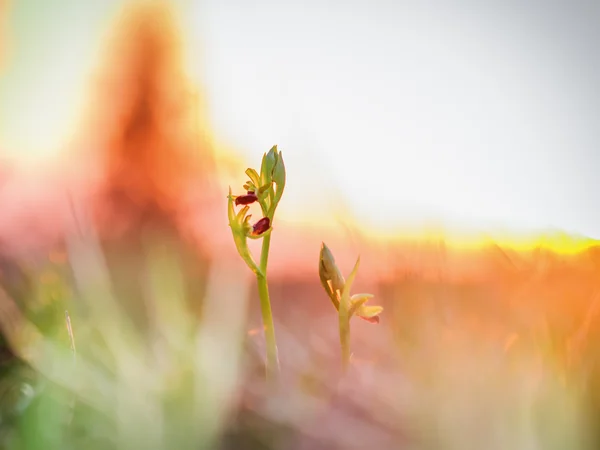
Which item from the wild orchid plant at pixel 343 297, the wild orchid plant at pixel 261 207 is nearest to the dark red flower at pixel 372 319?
the wild orchid plant at pixel 343 297

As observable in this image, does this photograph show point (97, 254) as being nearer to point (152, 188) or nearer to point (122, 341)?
point (122, 341)

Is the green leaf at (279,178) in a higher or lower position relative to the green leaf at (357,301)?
higher

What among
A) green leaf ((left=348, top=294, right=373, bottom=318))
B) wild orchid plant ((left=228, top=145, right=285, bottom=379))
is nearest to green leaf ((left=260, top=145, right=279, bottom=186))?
wild orchid plant ((left=228, top=145, right=285, bottom=379))

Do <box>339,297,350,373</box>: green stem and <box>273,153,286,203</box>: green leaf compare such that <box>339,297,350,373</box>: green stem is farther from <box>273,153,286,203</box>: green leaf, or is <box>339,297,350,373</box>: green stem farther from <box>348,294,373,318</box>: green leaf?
<box>273,153,286,203</box>: green leaf

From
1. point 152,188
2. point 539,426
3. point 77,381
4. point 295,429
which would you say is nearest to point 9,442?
point 77,381

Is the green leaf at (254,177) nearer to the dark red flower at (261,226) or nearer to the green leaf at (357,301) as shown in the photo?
the dark red flower at (261,226)

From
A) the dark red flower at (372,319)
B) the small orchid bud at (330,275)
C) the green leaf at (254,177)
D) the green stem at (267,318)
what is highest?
the green leaf at (254,177)
